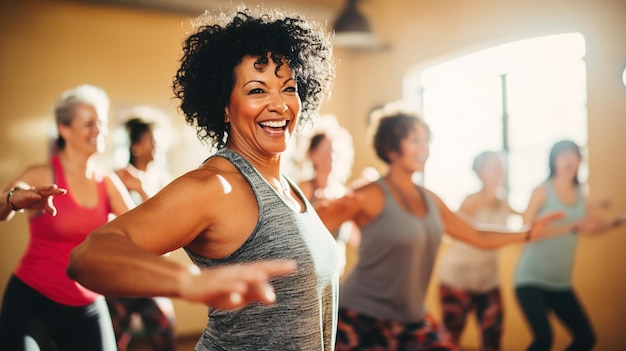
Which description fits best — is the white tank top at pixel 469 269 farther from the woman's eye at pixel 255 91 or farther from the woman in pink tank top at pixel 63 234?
the woman's eye at pixel 255 91

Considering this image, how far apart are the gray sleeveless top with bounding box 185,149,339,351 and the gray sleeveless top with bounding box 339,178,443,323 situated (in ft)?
4.15

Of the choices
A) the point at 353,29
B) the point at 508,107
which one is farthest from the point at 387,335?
the point at 353,29

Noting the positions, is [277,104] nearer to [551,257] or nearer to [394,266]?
[394,266]

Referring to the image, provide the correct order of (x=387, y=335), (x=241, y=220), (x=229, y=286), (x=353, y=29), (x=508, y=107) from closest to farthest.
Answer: (x=229, y=286), (x=241, y=220), (x=387, y=335), (x=508, y=107), (x=353, y=29)

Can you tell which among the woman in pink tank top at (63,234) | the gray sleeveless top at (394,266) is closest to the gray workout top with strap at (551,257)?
the gray sleeveless top at (394,266)

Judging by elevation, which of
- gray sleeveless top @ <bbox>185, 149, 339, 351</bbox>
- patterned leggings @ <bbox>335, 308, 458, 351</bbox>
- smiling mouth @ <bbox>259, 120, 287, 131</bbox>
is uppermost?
smiling mouth @ <bbox>259, 120, 287, 131</bbox>

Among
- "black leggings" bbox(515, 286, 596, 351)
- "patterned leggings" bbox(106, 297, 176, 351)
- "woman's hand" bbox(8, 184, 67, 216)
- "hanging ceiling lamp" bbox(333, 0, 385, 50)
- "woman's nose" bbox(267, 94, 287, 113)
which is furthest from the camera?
"hanging ceiling lamp" bbox(333, 0, 385, 50)

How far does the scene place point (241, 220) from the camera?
116 centimetres

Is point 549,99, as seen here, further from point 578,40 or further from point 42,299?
point 42,299

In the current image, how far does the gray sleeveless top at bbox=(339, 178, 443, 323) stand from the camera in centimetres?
250

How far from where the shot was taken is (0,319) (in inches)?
80.0

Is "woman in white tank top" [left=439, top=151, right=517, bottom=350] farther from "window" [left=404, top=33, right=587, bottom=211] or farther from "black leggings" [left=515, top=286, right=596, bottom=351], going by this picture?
"window" [left=404, top=33, right=587, bottom=211]

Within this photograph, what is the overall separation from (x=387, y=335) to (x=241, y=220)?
1.45 m

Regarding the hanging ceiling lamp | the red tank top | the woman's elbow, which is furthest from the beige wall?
the woman's elbow
